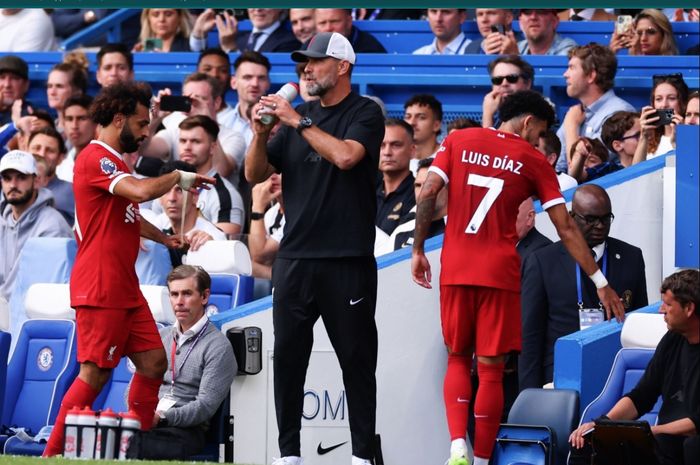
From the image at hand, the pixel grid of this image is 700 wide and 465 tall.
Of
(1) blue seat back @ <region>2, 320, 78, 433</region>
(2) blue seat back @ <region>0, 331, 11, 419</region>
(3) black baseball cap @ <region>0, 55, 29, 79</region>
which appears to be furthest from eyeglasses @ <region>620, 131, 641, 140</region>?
(3) black baseball cap @ <region>0, 55, 29, 79</region>

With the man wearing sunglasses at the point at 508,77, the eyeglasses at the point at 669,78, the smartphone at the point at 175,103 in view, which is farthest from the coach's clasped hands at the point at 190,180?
the smartphone at the point at 175,103

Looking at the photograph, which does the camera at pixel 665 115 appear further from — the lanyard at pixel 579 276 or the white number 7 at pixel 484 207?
the white number 7 at pixel 484 207

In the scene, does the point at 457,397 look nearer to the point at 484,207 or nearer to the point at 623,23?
the point at 484,207

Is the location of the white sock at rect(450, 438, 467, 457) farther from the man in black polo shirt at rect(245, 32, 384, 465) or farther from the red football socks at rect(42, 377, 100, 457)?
the red football socks at rect(42, 377, 100, 457)

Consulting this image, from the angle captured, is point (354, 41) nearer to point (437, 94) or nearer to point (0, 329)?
point (437, 94)

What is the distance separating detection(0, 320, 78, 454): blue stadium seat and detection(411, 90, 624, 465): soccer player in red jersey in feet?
10.5

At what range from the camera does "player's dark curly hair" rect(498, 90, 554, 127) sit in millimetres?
8547

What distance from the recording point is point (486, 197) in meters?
8.16

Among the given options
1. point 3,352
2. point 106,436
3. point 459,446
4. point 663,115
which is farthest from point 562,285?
point 3,352

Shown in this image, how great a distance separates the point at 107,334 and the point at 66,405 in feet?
1.49

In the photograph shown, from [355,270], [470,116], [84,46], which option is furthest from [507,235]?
[84,46]

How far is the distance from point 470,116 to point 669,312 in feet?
19.6

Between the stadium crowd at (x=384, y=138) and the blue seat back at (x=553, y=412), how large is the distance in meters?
0.92

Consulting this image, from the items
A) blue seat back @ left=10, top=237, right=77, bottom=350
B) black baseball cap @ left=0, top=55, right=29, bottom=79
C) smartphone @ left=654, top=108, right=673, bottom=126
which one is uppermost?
black baseball cap @ left=0, top=55, right=29, bottom=79
